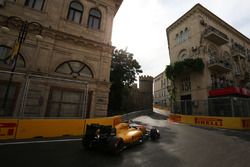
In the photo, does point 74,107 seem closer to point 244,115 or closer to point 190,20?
point 244,115

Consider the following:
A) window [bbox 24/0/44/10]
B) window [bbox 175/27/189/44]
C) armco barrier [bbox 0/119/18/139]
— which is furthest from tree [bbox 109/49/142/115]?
armco barrier [bbox 0/119/18/139]

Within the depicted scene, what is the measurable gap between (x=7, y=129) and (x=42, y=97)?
359 cm

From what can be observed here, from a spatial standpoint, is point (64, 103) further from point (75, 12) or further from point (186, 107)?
point (186, 107)

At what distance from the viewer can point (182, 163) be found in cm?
427

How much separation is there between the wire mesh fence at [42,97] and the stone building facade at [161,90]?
125 feet

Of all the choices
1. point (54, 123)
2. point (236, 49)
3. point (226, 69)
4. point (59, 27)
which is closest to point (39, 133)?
point (54, 123)

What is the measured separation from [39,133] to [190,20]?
85.4 feet

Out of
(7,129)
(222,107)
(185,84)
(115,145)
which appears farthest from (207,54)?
(7,129)

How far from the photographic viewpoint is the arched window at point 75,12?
1269 cm

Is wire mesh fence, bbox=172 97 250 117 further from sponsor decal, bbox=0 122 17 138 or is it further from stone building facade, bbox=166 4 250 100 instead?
sponsor decal, bbox=0 122 17 138

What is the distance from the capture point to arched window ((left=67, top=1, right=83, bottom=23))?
1269 centimetres

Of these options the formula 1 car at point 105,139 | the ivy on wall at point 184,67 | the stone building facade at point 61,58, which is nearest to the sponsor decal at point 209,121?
the ivy on wall at point 184,67

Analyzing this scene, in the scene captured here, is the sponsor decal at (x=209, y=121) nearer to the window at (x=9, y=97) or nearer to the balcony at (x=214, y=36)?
the balcony at (x=214, y=36)

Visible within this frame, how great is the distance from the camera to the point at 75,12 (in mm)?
12922
